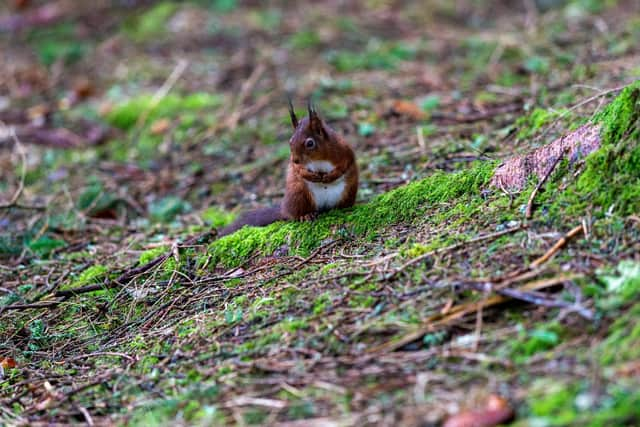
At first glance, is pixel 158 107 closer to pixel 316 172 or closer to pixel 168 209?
pixel 168 209

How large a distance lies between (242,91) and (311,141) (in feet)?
11.8

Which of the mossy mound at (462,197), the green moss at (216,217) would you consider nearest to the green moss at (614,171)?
the mossy mound at (462,197)

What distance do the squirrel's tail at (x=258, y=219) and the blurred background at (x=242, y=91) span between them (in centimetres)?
64

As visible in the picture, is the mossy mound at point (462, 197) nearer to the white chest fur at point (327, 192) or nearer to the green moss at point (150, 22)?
the white chest fur at point (327, 192)

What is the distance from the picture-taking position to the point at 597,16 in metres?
7.96

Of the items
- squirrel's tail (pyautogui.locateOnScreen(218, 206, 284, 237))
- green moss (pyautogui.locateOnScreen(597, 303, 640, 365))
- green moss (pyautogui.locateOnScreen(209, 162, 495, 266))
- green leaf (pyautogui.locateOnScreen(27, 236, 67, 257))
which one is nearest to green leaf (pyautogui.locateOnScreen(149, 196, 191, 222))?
green leaf (pyautogui.locateOnScreen(27, 236, 67, 257))

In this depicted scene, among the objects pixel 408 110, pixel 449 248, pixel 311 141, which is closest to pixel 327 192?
pixel 311 141

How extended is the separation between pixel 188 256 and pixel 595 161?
2.18 meters

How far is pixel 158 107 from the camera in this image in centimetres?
722

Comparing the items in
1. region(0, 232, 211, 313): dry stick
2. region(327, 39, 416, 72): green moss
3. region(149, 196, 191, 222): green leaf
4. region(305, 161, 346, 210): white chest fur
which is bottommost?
region(149, 196, 191, 222): green leaf

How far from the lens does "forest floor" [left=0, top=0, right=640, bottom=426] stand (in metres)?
2.39

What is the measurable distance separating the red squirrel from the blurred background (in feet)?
1.79

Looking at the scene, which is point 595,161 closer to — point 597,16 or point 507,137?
point 507,137

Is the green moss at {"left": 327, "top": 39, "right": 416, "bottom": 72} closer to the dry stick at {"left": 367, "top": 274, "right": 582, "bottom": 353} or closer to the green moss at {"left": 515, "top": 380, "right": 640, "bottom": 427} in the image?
the dry stick at {"left": 367, "top": 274, "right": 582, "bottom": 353}
